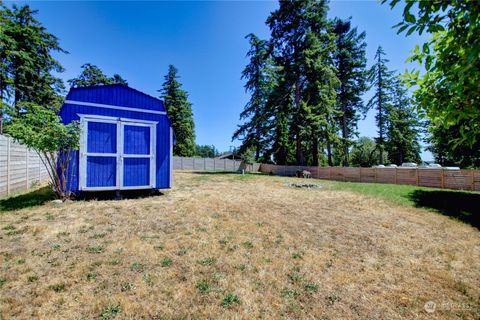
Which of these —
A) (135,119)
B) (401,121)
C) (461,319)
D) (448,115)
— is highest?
(401,121)

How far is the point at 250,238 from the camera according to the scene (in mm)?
4449

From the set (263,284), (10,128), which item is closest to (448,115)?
(263,284)

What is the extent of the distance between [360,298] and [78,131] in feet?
26.5

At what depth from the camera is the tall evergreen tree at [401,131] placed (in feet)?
88.3

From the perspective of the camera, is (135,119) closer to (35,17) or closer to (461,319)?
(461,319)

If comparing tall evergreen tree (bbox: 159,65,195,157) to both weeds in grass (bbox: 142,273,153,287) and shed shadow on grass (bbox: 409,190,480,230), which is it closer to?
shed shadow on grass (bbox: 409,190,480,230)

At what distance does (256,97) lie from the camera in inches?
1124

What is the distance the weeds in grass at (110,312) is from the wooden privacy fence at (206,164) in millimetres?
25182

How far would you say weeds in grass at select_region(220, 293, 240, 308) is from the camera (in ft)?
8.03

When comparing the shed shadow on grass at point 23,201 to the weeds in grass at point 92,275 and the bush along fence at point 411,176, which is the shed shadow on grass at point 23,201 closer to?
the weeds in grass at point 92,275

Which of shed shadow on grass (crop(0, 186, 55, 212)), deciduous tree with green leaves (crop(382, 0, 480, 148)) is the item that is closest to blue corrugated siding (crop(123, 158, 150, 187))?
shed shadow on grass (crop(0, 186, 55, 212))

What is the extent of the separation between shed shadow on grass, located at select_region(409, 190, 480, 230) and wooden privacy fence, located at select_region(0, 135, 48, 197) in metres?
15.2

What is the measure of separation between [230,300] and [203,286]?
441 mm

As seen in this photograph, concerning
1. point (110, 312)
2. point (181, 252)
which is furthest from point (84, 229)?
point (110, 312)
